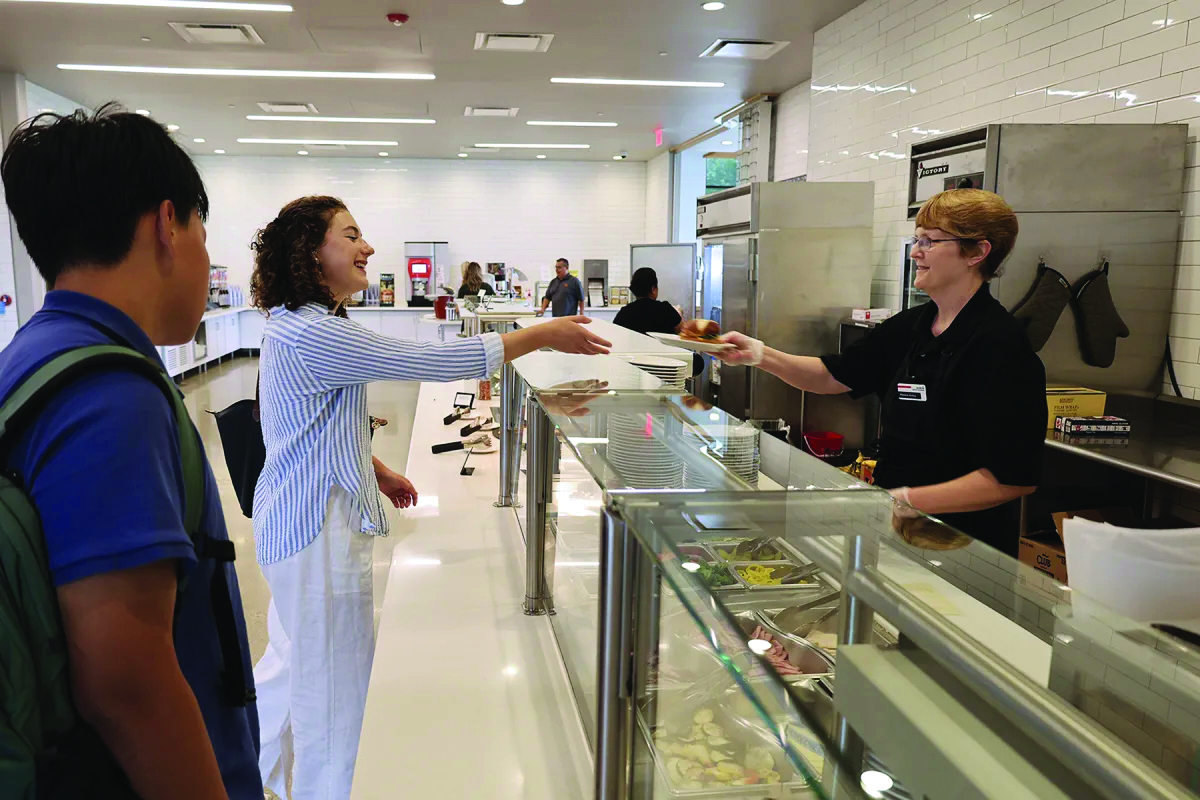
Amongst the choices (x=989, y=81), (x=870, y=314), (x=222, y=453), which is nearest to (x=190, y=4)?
(x=222, y=453)

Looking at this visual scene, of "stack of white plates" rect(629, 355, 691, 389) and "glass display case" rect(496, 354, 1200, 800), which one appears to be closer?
"glass display case" rect(496, 354, 1200, 800)

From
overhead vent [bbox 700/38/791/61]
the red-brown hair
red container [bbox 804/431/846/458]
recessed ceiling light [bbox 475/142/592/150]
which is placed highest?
recessed ceiling light [bbox 475/142/592/150]

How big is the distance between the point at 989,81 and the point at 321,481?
454 centimetres

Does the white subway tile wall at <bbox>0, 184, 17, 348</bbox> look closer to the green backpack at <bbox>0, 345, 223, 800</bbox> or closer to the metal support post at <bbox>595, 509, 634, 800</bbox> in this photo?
the green backpack at <bbox>0, 345, 223, 800</bbox>

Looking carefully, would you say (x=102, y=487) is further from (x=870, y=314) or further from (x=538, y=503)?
(x=870, y=314)

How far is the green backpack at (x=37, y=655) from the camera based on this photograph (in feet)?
2.69

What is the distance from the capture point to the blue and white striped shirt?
1951 mm

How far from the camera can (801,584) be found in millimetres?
1104

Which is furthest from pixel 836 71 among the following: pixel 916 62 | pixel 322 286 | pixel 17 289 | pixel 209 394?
pixel 17 289

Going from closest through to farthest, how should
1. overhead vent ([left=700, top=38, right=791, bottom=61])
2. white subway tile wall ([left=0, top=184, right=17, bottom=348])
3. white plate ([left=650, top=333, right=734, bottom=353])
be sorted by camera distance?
white plate ([left=650, top=333, right=734, bottom=353]) → overhead vent ([left=700, top=38, right=791, bottom=61]) → white subway tile wall ([left=0, top=184, right=17, bottom=348])

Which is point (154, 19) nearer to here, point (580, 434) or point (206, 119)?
point (206, 119)

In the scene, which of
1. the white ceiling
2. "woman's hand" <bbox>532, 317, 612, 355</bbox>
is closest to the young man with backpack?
"woman's hand" <bbox>532, 317, 612, 355</bbox>

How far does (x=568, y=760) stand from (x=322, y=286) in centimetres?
127

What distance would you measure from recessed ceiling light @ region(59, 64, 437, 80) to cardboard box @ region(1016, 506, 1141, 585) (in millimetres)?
7131
